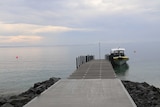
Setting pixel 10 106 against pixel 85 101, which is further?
pixel 10 106

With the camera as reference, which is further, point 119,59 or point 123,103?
point 119,59

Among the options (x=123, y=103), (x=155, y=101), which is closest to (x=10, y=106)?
(x=123, y=103)

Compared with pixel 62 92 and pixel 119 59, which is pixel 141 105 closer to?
pixel 62 92

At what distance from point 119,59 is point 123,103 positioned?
36.0m

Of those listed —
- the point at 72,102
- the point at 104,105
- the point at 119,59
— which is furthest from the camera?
the point at 119,59

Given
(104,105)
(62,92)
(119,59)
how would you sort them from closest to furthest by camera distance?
1. (104,105)
2. (62,92)
3. (119,59)

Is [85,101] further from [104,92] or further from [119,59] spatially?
[119,59]

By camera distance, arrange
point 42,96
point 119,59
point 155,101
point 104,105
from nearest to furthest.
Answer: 1. point 104,105
2. point 42,96
3. point 155,101
4. point 119,59

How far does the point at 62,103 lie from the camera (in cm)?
885

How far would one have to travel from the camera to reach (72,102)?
29.5 feet

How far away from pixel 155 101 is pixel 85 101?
4710mm

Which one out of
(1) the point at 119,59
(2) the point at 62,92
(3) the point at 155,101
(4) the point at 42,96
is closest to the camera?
(4) the point at 42,96

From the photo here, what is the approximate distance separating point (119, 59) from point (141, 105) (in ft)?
108

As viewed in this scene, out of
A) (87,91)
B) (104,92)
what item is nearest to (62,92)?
(87,91)
